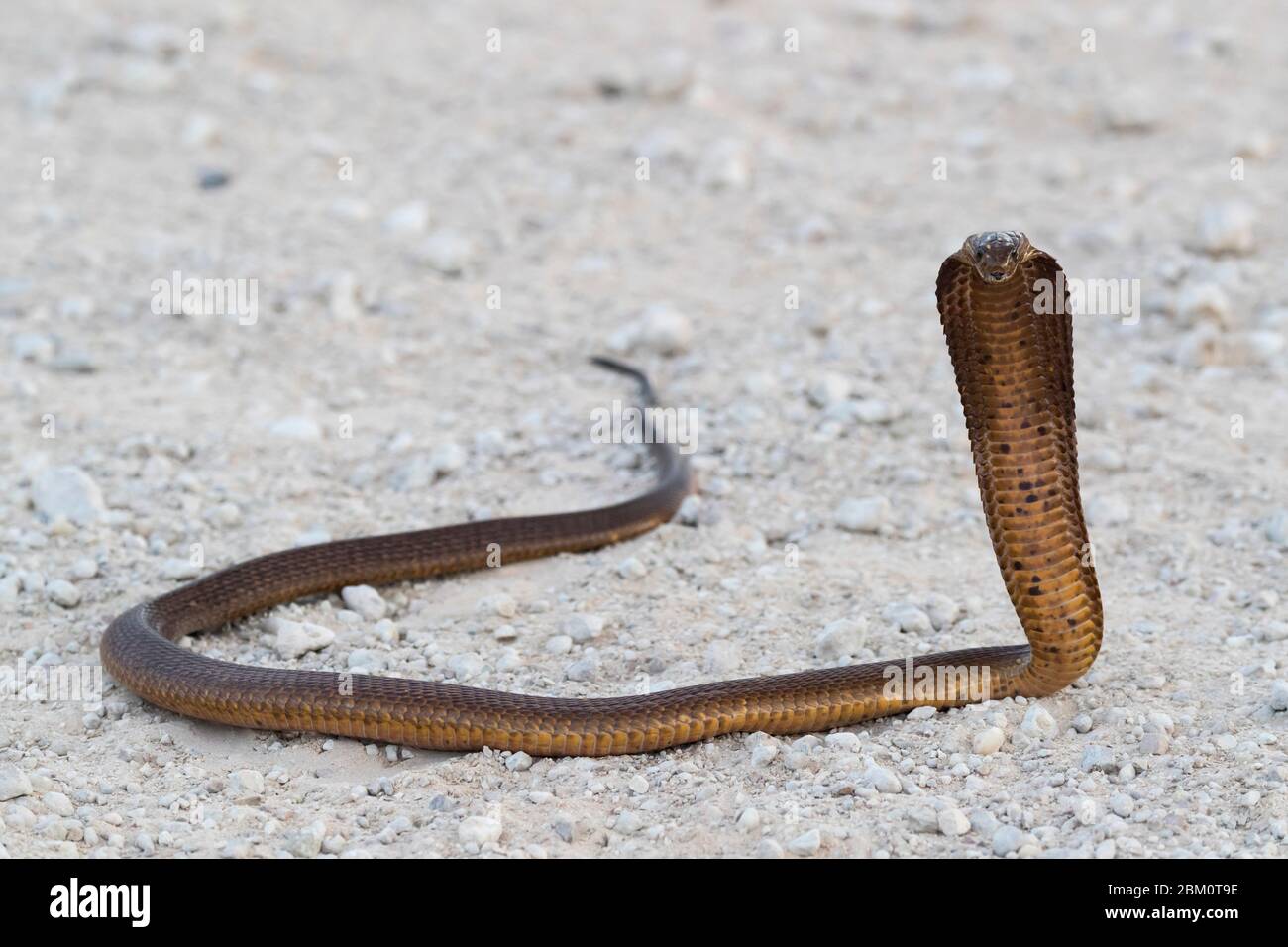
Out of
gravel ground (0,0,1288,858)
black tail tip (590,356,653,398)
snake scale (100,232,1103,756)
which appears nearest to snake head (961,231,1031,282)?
snake scale (100,232,1103,756)

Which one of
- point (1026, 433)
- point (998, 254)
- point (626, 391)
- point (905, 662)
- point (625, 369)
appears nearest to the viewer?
point (998, 254)

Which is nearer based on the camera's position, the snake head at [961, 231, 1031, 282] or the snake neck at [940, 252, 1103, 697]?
the snake head at [961, 231, 1031, 282]

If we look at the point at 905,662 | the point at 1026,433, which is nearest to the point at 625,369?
the point at 905,662

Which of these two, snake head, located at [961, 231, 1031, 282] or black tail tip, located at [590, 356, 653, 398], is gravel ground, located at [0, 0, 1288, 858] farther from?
snake head, located at [961, 231, 1031, 282]

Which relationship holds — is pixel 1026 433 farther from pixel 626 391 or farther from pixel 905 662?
pixel 626 391

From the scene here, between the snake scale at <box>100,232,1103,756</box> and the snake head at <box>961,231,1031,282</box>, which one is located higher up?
the snake head at <box>961,231,1031,282</box>

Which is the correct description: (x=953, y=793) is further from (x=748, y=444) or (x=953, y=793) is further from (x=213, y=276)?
(x=213, y=276)

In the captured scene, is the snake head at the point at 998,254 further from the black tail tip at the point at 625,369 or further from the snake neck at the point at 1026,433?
the black tail tip at the point at 625,369
